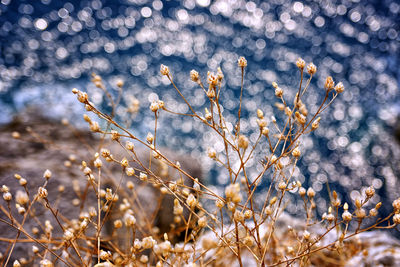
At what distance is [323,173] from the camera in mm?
2492

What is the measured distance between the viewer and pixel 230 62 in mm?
3209

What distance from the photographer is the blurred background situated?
2525 millimetres

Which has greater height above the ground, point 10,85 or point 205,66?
point 205,66

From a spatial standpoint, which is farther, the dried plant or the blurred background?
the blurred background

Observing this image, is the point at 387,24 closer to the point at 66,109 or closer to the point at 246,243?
the point at 66,109

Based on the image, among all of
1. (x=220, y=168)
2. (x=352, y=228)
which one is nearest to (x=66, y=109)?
(x=220, y=168)

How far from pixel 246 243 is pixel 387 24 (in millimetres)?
3724

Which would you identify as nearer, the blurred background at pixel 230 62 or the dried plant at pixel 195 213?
the dried plant at pixel 195 213

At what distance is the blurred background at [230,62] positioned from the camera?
2.53 m

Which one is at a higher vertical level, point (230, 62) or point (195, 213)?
point (195, 213)


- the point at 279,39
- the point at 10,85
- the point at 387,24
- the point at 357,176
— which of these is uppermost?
the point at 387,24

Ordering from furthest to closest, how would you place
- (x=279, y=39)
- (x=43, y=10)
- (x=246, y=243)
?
(x=279, y=39), (x=43, y=10), (x=246, y=243)

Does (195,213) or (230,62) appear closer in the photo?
(195,213)

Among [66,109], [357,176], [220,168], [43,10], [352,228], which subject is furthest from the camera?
[43,10]
